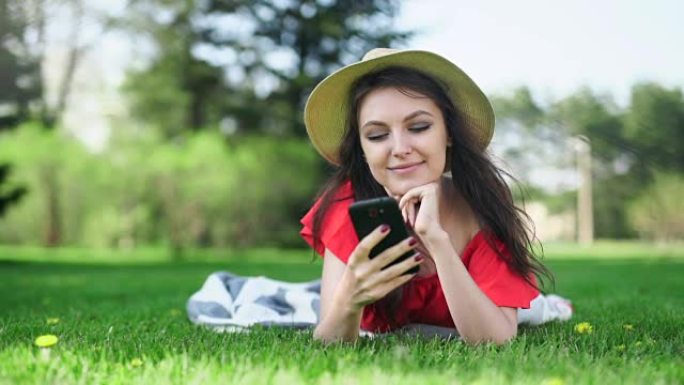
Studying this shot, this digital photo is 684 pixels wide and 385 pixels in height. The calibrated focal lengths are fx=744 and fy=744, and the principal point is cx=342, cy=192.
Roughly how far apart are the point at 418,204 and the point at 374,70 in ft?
1.71

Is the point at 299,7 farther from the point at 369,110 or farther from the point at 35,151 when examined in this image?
the point at 369,110

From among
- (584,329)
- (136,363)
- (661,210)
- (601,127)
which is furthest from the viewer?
(661,210)

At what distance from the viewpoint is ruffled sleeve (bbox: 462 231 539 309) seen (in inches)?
106

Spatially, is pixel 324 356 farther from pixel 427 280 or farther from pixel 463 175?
pixel 463 175

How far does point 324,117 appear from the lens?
2998mm

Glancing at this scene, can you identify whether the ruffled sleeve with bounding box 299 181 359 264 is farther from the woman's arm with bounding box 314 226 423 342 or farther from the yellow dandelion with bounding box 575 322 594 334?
the yellow dandelion with bounding box 575 322 594 334

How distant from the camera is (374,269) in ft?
7.63

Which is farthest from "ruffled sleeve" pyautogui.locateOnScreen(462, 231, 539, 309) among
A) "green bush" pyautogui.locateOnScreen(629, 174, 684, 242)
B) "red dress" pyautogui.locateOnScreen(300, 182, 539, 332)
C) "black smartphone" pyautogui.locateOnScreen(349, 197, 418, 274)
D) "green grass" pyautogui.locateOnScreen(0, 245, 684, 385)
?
"green bush" pyautogui.locateOnScreen(629, 174, 684, 242)

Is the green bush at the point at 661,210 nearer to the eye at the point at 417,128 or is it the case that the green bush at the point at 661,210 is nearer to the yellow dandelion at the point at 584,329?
the yellow dandelion at the point at 584,329

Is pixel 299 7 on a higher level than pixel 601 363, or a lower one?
higher

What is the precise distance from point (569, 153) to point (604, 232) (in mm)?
11595

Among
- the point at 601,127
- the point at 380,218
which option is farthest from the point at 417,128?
the point at 601,127

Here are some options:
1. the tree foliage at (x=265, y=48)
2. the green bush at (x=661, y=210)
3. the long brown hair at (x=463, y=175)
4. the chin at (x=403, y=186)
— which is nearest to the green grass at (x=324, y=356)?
the long brown hair at (x=463, y=175)

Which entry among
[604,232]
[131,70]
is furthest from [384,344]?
[604,232]
